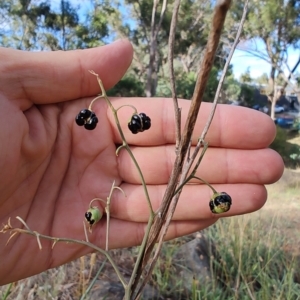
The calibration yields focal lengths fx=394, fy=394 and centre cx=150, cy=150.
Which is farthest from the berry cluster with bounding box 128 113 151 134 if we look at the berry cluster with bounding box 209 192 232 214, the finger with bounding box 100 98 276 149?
the finger with bounding box 100 98 276 149

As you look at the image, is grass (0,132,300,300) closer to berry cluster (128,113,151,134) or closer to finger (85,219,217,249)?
finger (85,219,217,249)

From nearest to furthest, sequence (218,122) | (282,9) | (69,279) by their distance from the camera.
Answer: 1. (218,122)
2. (69,279)
3. (282,9)

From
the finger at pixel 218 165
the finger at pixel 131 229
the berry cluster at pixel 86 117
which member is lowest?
the finger at pixel 131 229

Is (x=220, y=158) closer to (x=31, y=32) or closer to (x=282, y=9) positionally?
(x=282, y=9)

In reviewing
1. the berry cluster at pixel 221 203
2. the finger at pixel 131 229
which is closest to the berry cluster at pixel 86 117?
the berry cluster at pixel 221 203

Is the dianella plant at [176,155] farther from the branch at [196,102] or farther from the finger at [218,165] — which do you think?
the finger at [218,165]

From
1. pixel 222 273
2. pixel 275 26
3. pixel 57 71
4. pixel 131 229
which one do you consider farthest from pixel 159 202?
pixel 275 26

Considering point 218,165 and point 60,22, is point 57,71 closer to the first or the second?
point 218,165

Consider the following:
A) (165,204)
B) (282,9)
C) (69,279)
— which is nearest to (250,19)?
(282,9)

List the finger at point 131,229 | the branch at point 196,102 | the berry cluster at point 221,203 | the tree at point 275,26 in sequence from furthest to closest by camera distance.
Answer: the tree at point 275,26 → the finger at point 131,229 → the berry cluster at point 221,203 → the branch at point 196,102
